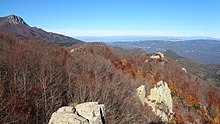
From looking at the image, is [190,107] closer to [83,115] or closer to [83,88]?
[83,88]

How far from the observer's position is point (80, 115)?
1581cm

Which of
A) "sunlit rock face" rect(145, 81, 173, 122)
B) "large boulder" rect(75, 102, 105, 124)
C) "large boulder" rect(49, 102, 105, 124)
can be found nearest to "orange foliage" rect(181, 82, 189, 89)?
"sunlit rock face" rect(145, 81, 173, 122)

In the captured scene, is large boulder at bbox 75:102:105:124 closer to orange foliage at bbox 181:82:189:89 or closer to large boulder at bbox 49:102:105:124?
large boulder at bbox 49:102:105:124

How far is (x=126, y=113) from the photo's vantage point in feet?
132

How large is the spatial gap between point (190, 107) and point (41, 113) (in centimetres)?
6274

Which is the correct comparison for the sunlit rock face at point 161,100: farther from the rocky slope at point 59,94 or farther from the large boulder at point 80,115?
the large boulder at point 80,115

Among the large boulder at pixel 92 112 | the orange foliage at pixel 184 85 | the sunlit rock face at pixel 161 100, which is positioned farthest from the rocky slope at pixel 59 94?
the orange foliage at pixel 184 85

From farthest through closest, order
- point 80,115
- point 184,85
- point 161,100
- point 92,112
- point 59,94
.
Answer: point 184,85 → point 161,100 → point 59,94 → point 80,115 → point 92,112

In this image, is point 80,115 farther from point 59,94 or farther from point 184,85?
point 184,85

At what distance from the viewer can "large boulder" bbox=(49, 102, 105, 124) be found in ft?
47.7

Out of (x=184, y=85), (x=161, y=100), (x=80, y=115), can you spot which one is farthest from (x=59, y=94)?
(x=184, y=85)

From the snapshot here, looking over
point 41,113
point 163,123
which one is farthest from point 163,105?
point 41,113

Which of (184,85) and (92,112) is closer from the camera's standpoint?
(92,112)

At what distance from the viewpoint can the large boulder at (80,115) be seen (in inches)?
573
